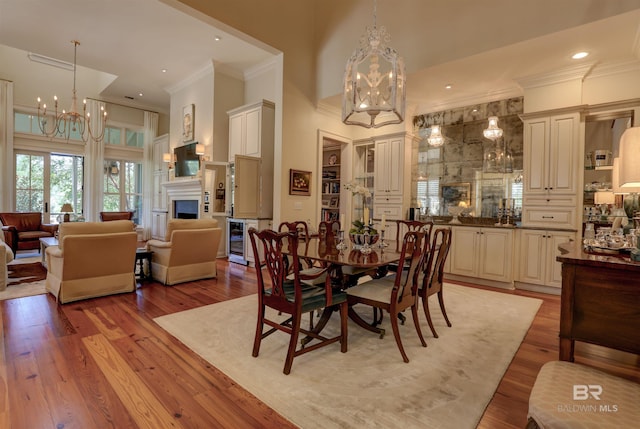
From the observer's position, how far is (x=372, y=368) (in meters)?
2.20

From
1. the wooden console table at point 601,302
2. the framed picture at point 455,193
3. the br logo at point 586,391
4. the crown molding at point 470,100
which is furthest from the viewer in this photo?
the framed picture at point 455,193

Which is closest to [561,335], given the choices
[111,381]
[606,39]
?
[111,381]

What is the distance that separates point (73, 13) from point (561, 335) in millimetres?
7283

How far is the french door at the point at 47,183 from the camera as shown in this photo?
749 centimetres

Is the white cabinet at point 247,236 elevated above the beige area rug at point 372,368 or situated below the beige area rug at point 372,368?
above

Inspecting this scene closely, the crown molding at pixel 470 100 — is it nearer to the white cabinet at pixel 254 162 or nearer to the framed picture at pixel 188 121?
the white cabinet at pixel 254 162

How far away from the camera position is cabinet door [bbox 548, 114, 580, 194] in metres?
4.10

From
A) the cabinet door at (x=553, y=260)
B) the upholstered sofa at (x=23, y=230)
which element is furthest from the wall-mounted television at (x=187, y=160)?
the cabinet door at (x=553, y=260)

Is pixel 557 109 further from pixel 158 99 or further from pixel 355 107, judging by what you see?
pixel 158 99

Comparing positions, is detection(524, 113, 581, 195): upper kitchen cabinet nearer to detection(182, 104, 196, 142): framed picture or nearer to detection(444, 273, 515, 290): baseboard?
detection(444, 273, 515, 290): baseboard

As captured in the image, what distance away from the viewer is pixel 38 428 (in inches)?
62.8

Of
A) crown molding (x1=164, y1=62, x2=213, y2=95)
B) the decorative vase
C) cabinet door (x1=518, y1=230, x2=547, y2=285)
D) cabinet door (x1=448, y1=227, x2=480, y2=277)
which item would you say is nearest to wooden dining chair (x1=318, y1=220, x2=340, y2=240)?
the decorative vase

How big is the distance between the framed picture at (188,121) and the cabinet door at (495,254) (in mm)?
6319

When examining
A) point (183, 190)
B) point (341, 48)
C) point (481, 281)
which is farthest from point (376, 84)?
point (183, 190)
